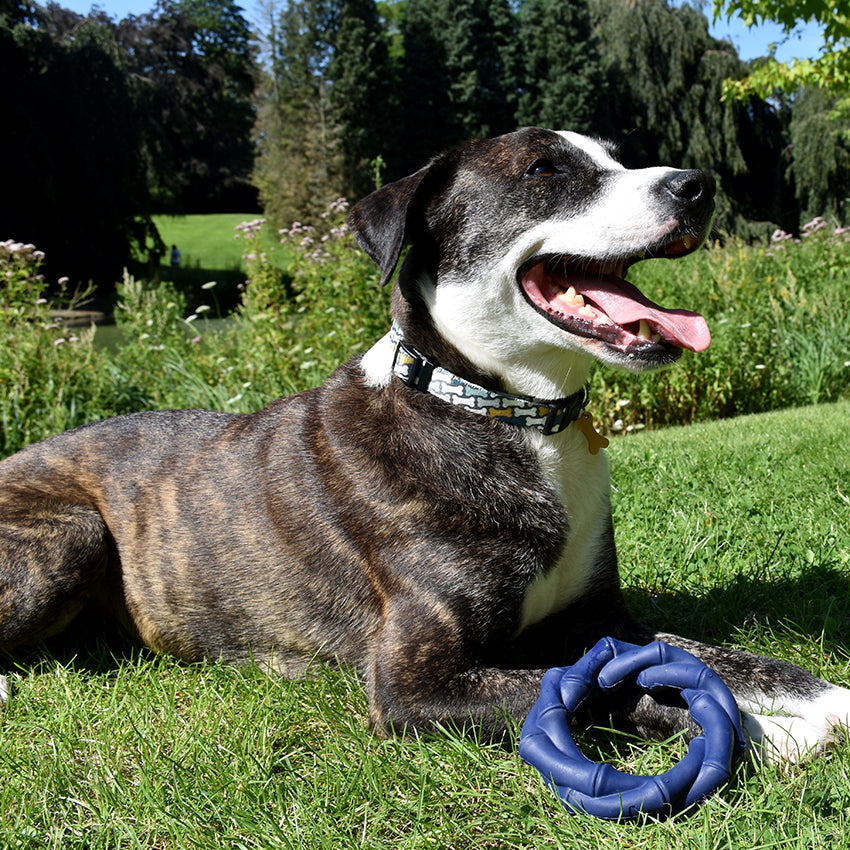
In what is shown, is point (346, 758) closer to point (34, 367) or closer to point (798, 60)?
point (34, 367)

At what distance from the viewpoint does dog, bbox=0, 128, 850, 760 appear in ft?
7.18

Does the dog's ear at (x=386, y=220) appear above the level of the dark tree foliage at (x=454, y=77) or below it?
below

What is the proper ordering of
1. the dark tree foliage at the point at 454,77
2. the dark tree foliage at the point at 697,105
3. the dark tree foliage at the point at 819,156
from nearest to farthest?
the dark tree foliage at the point at 819,156 < the dark tree foliage at the point at 697,105 < the dark tree foliage at the point at 454,77

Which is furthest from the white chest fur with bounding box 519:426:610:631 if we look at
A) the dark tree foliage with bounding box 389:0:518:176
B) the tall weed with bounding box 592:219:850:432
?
the dark tree foliage with bounding box 389:0:518:176

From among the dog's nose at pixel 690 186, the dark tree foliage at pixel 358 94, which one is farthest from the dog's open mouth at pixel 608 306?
the dark tree foliage at pixel 358 94

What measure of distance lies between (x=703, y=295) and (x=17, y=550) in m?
6.74

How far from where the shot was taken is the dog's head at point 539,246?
2.29 m

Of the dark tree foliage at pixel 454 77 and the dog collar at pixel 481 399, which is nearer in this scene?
the dog collar at pixel 481 399

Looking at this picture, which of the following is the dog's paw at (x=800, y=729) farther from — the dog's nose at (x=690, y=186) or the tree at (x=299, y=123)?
the tree at (x=299, y=123)

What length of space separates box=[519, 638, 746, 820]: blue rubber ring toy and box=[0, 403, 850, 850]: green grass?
2.1 inches

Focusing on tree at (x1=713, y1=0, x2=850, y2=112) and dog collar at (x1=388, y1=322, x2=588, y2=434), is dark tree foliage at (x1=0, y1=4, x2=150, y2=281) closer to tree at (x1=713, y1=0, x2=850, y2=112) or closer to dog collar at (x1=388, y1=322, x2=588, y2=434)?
tree at (x1=713, y1=0, x2=850, y2=112)

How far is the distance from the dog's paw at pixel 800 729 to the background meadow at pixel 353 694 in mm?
41

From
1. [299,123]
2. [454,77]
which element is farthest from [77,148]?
[454,77]

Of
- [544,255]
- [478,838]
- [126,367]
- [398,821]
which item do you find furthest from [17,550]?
[126,367]
